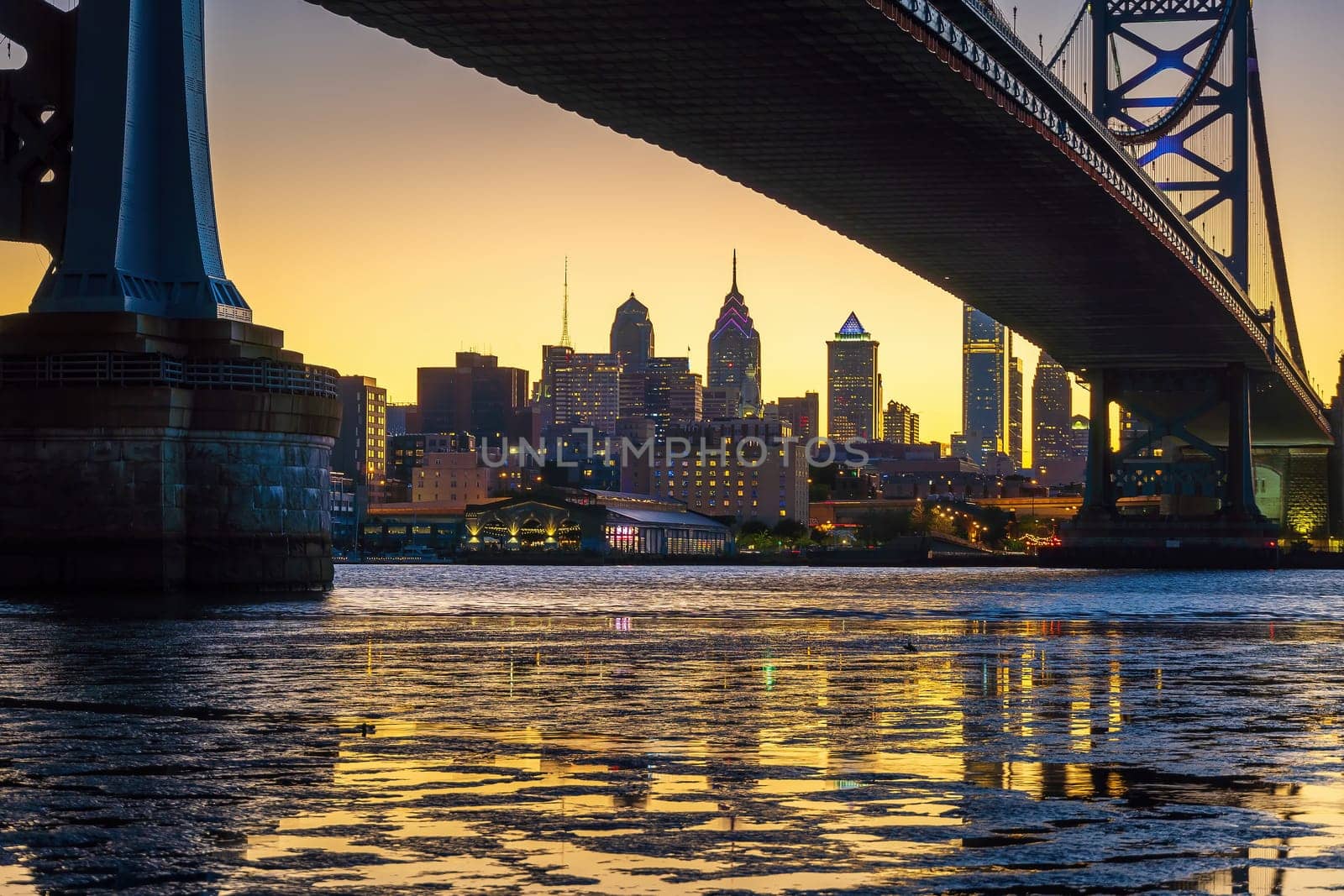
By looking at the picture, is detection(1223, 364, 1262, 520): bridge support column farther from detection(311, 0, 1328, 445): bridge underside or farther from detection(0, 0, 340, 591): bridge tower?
detection(0, 0, 340, 591): bridge tower

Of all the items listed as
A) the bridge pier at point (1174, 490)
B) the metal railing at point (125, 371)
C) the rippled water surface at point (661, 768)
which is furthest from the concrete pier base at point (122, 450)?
the bridge pier at point (1174, 490)

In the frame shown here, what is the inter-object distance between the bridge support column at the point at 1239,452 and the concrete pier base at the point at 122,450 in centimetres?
7980

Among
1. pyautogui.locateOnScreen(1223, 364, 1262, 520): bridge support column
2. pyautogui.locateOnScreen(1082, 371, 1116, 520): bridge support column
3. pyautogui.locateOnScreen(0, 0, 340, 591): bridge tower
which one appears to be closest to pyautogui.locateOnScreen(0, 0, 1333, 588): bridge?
pyautogui.locateOnScreen(0, 0, 340, 591): bridge tower

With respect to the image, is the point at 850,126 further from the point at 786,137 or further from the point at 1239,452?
the point at 1239,452

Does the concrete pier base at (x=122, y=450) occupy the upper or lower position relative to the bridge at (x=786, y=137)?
lower

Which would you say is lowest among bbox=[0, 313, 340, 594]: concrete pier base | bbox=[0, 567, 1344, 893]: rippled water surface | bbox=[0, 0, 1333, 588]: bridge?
bbox=[0, 567, 1344, 893]: rippled water surface

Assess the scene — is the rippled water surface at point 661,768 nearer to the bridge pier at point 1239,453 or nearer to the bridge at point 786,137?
the bridge at point 786,137

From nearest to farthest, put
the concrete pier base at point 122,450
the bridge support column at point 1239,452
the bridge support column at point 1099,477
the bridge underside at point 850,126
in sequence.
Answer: the concrete pier base at point 122,450 → the bridge underside at point 850,126 → the bridge support column at point 1239,452 → the bridge support column at point 1099,477

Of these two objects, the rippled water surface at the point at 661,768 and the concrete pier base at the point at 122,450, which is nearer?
the rippled water surface at the point at 661,768

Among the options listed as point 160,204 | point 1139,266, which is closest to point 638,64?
point 160,204

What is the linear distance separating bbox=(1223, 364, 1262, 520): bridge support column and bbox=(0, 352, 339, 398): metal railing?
261ft

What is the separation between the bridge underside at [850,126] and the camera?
4297 centimetres

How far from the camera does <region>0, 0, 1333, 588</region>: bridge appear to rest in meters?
38.5

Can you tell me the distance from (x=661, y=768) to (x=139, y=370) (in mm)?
29107
